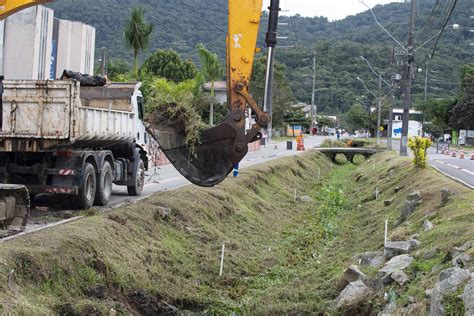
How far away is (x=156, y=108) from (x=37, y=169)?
3115 mm

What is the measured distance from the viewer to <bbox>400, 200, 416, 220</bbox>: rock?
18.1m

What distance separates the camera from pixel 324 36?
402ft

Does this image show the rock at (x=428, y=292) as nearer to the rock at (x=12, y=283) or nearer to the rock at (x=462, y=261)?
the rock at (x=462, y=261)

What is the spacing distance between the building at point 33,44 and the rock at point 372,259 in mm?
25958

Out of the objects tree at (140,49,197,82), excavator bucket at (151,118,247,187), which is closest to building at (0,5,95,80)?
excavator bucket at (151,118,247,187)

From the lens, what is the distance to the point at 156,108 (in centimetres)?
1402

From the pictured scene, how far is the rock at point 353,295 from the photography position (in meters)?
10.6

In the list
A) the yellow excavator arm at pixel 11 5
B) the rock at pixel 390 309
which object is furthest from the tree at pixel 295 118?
the rock at pixel 390 309

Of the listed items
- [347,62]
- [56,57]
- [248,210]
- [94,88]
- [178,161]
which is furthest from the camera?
[347,62]

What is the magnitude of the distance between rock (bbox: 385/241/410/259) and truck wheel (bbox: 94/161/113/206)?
7.04 metres

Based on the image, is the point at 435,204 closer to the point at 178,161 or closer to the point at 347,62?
the point at 178,161

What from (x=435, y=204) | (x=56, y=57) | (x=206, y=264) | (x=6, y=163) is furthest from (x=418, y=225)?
(x=56, y=57)

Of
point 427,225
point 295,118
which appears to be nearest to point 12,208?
point 427,225

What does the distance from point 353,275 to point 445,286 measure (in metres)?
2.84
